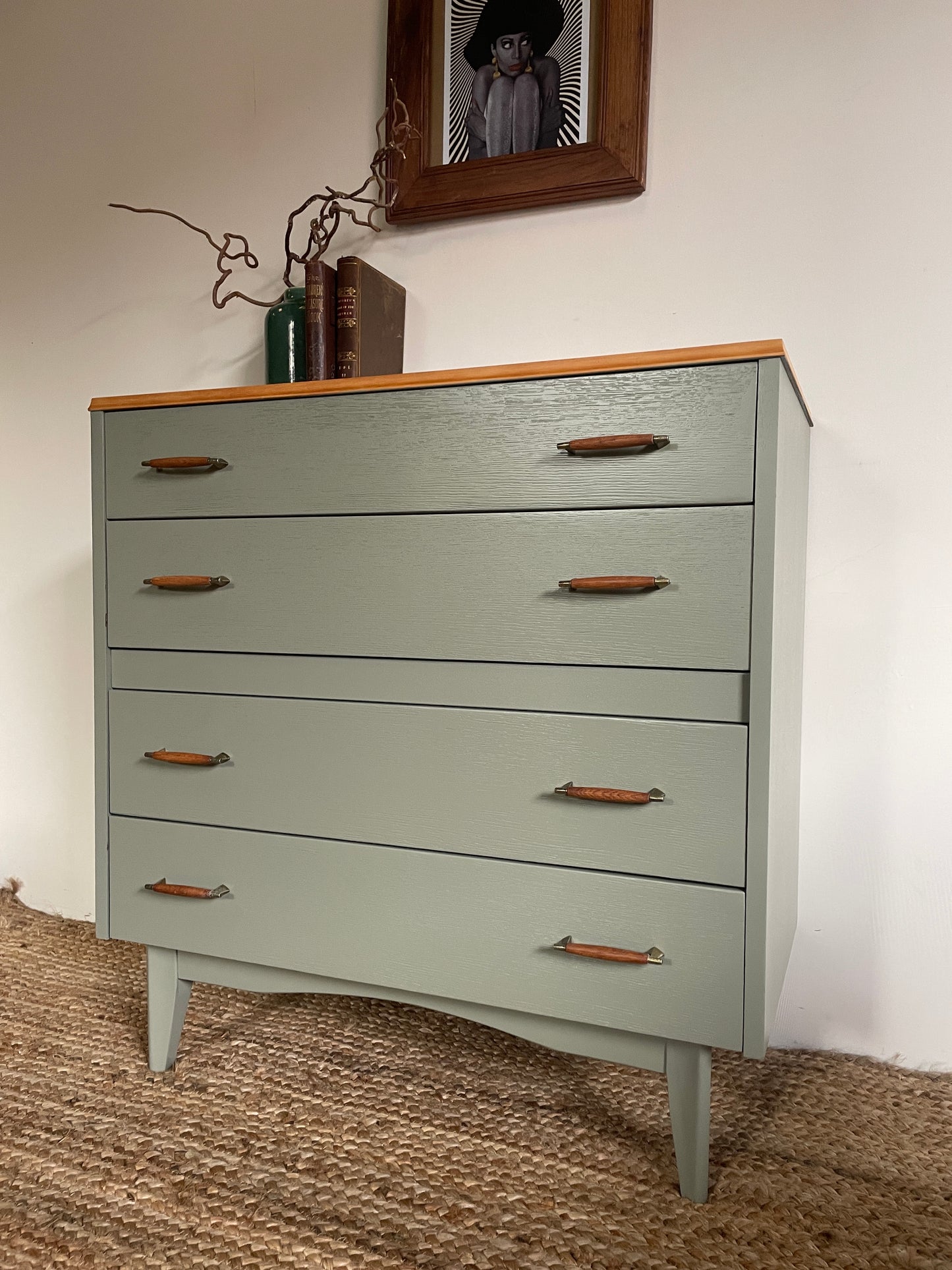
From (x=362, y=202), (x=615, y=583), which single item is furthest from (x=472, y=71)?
(x=615, y=583)

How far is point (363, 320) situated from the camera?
1485 millimetres

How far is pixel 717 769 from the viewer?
1018 mm

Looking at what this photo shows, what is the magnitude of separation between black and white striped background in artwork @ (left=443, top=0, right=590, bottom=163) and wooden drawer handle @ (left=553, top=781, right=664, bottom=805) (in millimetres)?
1067

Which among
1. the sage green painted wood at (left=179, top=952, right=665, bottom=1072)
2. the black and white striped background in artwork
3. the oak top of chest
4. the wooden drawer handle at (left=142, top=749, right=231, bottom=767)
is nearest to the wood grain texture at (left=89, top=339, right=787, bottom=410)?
the oak top of chest

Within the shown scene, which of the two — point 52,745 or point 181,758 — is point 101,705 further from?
point 52,745

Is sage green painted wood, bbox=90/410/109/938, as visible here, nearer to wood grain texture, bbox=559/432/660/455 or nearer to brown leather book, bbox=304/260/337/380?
brown leather book, bbox=304/260/337/380

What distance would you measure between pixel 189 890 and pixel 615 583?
2.36ft

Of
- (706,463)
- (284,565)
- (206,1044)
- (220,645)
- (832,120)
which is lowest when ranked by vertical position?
(206,1044)

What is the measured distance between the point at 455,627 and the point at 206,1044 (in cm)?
82

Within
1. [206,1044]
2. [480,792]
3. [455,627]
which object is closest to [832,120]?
[455,627]

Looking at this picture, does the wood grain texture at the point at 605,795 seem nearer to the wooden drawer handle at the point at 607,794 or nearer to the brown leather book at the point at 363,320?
the wooden drawer handle at the point at 607,794

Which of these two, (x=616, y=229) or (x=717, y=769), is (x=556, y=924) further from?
(x=616, y=229)

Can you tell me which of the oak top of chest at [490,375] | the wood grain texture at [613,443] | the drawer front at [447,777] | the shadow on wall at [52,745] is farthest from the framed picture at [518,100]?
the shadow on wall at [52,745]

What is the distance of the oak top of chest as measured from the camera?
3.28ft
